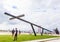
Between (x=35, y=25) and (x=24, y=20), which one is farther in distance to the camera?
(x=35, y=25)

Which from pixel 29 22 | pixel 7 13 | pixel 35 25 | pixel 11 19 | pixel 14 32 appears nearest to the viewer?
pixel 14 32

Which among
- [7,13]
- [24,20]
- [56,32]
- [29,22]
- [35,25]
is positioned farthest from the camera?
[56,32]

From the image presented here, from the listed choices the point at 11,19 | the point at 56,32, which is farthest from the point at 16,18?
the point at 56,32

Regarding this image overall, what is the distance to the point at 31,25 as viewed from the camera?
40906 mm

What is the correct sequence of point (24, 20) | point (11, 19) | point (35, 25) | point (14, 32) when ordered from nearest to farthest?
1. point (14, 32)
2. point (11, 19)
3. point (24, 20)
4. point (35, 25)

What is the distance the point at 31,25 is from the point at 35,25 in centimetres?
144

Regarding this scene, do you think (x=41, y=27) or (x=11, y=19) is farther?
(x=41, y=27)

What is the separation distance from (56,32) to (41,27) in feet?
35.2

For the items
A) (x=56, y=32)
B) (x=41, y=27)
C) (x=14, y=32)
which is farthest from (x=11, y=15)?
(x=56, y=32)

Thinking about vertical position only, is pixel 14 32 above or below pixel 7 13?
below

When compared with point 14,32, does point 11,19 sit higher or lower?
higher

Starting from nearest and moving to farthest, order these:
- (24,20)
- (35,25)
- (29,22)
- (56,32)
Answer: (24,20) → (29,22) → (35,25) → (56,32)

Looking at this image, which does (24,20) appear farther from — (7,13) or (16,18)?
(7,13)

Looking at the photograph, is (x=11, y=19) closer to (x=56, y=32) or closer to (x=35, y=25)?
(x=35, y=25)
